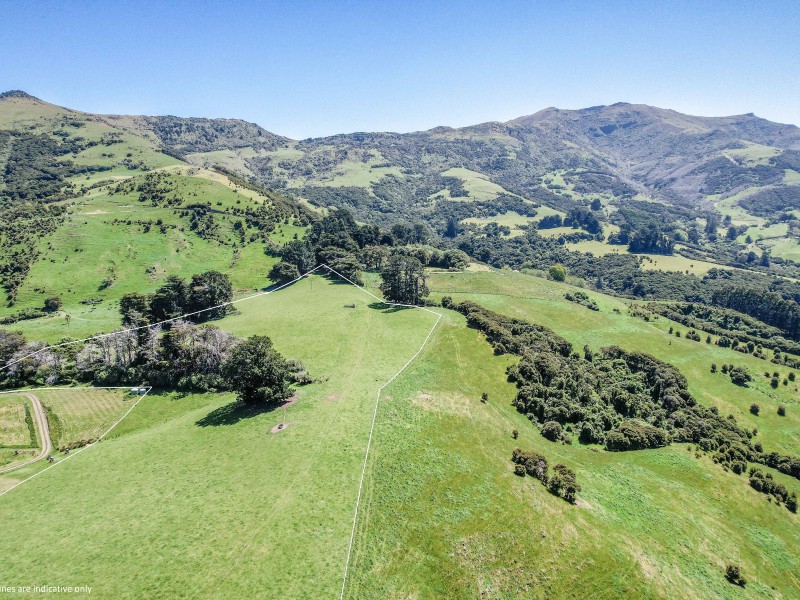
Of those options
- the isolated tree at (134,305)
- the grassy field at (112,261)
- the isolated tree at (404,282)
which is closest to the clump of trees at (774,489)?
the isolated tree at (404,282)

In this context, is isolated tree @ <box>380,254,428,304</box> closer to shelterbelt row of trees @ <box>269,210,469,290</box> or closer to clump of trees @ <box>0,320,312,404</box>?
shelterbelt row of trees @ <box>269,210,469,290</box>

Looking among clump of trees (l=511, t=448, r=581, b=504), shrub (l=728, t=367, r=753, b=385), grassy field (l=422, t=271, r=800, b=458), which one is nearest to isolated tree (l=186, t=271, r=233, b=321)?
grassy field (l=422, t=271, r=800, b=458)

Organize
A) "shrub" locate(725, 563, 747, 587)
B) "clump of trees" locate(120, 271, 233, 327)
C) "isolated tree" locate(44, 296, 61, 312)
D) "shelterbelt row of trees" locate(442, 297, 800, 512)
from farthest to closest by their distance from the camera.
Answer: "isolated tree" locate(44, 296, 61, 312)
"clump of trees" locate(120, 271, 233, 327)
"shelterbelt row of trees" locate(442, 297, 800, 512)
"shrub" locate(725, 563, 747, 587)

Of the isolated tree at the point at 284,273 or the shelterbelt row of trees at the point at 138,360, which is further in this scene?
the isolated tree at the point at 284,273

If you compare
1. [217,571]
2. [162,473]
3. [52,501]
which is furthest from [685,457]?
[52,501]

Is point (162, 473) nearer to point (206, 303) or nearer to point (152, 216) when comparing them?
point (206, 303)

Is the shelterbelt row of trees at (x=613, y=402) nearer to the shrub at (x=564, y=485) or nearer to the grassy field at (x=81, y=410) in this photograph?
the shrub at (x=564, y=485)

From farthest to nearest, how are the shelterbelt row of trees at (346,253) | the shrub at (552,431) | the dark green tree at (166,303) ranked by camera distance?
the shelterbelt row of trees at (346,253) → the dark green tree at (166,303) → the shrub at (552,431)
